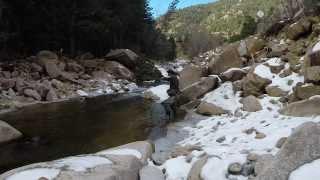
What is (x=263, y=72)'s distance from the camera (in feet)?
66.4

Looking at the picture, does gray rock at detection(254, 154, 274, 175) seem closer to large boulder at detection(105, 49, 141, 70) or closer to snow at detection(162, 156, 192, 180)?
snow at detection(162, 156, 192, 180)

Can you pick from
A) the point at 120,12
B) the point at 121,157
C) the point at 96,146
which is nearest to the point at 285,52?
the point at 96,146

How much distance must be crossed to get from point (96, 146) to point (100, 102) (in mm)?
14058

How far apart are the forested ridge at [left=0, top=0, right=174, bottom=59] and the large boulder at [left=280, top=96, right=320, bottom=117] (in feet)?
99.3

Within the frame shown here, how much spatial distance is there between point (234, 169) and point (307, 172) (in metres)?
3.38

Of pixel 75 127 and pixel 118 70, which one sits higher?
pixel 75 127

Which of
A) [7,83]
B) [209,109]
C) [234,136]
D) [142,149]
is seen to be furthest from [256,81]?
[7,83]

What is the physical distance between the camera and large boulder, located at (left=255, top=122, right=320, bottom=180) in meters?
7.24

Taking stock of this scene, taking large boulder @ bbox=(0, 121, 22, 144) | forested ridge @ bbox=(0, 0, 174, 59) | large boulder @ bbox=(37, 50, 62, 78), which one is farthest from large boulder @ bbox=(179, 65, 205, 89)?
forested ridge @ bbox=(0, 0, 174, 59)

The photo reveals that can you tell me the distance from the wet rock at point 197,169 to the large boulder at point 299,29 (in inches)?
487

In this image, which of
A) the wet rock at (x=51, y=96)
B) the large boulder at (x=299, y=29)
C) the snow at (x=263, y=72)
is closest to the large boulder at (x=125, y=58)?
the wet rock at (x=51, y=96)

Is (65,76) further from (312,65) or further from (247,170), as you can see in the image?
(247,170)

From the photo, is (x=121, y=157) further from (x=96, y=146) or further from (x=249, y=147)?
(x=96, y=146)

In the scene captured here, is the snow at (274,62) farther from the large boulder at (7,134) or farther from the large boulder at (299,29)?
the large boulder at (7,134)
